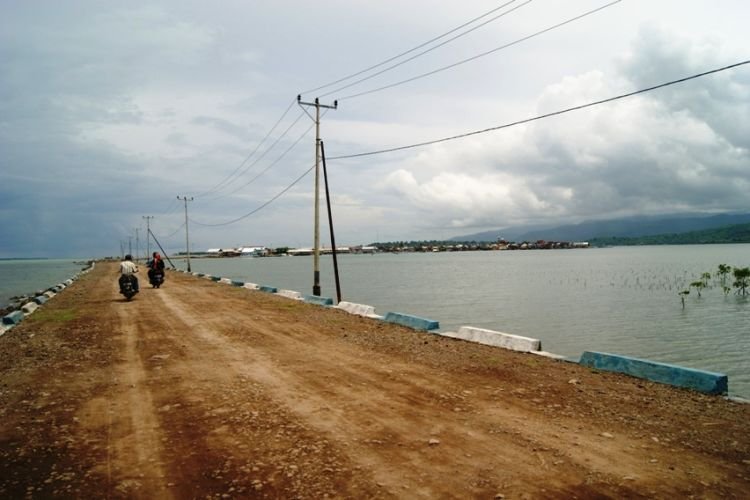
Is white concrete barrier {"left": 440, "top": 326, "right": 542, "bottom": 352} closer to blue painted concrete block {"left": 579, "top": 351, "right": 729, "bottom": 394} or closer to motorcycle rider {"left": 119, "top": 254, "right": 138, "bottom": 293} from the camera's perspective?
blue painted concrete block {"left": 579, "top": 351, "right": 729, "bottom": 394}

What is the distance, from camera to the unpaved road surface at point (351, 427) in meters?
4.79

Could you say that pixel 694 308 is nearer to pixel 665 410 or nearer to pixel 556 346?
pixel 556 346

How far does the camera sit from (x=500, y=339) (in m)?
12.0

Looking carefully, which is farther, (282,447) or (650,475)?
(282,447)

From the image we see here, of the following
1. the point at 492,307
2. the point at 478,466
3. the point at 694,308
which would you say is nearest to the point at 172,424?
the point at 478,466

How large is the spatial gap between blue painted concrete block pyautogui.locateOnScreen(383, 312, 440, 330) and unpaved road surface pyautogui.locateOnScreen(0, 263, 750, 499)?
2.81m

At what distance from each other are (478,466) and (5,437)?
6.08 m

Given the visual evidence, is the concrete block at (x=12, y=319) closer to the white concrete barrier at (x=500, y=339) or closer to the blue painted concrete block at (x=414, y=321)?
the blue painted concrete block at (x=414, y=321)

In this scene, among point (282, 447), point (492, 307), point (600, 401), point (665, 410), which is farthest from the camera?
point (492, 307)

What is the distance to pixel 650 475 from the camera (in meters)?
4.91

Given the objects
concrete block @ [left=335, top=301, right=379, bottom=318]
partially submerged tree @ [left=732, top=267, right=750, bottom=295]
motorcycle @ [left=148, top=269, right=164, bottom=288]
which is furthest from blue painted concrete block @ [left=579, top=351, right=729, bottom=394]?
partially submerged tree @ [left=732, top=267, right=750, bottom=295]

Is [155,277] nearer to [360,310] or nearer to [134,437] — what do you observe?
[360,310]

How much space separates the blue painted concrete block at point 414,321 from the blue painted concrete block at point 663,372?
5211mm

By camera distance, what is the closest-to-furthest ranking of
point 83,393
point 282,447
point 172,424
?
A: 1. point 282,447
2. point 172,424
3. point 83,393
